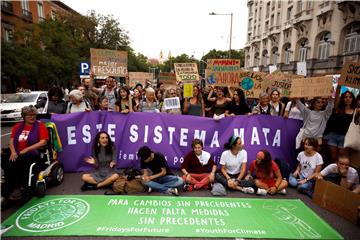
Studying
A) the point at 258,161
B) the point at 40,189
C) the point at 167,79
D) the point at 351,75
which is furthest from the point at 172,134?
the point at 167,79

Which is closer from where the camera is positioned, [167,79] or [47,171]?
[47,171]

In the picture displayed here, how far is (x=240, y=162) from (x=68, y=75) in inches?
920

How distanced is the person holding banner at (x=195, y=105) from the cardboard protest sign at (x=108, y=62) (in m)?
2.12

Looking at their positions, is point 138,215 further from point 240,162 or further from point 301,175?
point 301,175

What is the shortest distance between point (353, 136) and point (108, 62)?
5.90 metres

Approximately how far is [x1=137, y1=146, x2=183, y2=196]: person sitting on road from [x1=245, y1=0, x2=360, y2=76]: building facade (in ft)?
76.2

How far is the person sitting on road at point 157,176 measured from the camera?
14.6 feet

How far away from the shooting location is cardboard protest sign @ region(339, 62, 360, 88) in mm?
4770

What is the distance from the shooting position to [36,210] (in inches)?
150

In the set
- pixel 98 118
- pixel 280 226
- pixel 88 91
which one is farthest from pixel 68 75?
pixel 280 226

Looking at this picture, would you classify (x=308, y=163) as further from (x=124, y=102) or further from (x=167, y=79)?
(x=167, y=79)

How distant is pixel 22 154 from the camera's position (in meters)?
4.10

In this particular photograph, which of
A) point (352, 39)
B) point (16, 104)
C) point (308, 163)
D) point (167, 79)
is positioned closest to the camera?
point (308, 163)

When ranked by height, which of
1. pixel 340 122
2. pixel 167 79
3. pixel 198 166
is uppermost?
pixel 167 79
